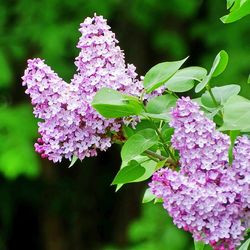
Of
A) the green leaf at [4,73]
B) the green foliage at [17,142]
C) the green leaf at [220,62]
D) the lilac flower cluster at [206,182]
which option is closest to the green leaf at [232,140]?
the lilac flower cluster at [206,182]

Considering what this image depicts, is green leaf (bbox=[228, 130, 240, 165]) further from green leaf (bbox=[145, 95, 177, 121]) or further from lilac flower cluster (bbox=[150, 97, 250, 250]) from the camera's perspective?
green leaf (bbox=[145, 95, 177, 121])

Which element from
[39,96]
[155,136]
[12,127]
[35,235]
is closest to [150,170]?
→ [155,136]

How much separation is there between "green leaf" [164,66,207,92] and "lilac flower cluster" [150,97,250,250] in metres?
0.13

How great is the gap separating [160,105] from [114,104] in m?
0.11

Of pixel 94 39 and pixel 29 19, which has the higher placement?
pixel 29 19

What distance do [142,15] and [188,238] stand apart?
1.50 meters

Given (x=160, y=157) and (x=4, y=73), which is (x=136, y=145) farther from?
(x=4, y=73)

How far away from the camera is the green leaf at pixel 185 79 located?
1312mm

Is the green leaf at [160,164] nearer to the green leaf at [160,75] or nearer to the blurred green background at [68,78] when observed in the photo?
the green leaf at [160,75]

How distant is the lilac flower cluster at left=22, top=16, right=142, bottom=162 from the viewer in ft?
4.07

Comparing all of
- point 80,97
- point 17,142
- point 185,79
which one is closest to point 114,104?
point 80,97

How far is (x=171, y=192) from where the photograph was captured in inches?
46.6

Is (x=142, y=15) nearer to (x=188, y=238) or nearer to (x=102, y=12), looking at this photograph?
(x=102, y=12)

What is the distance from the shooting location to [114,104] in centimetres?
119
